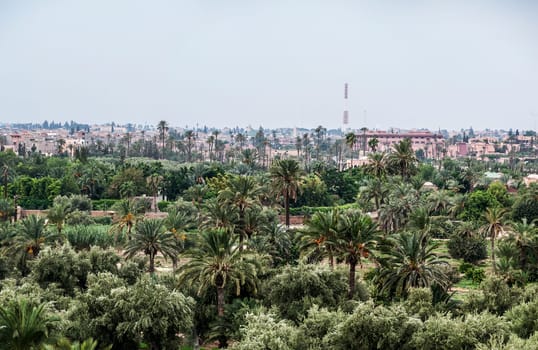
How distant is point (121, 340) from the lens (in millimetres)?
26938

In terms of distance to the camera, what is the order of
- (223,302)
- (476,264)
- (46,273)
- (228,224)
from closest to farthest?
(223,302) < (46,273) < (228,224) < (476,264)

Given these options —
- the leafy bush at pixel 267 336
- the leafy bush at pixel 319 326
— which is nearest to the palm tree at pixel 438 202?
the leafy bush at pixel 319 326

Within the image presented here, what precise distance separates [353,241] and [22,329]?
628 inches

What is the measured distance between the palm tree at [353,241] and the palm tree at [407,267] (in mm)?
1229

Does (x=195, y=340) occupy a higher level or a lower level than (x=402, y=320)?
lower

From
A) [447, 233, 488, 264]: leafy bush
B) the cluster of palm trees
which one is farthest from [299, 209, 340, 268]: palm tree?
[447, 233, 488, 264]: leafy bush

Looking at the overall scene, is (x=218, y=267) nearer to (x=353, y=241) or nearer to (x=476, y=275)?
(x=353, y=241)

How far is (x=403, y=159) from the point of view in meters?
68.4

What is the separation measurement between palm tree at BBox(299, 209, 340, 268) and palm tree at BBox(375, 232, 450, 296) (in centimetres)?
268

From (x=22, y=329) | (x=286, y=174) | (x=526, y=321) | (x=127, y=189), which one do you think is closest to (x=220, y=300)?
(x=22, y=329)

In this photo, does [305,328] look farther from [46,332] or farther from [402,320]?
[46,332]

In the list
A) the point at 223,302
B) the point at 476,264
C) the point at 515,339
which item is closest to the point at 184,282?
the point at 223,302

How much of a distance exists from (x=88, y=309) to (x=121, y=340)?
1967 mm

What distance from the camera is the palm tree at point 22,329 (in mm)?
21688
